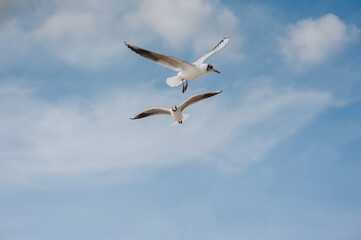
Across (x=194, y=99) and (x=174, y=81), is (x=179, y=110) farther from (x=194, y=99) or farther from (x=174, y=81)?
(x=174, y=81)

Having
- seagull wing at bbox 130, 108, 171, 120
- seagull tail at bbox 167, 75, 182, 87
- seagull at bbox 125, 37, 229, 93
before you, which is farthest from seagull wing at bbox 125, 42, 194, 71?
seagull wing at bbox 130, 108, 171, 120

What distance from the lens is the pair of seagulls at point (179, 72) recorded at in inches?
603

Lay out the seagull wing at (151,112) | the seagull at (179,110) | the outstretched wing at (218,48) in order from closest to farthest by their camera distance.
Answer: the seagull at (179,110) → the seagull wing at (151,112) → the outstretched wing at (218,48)

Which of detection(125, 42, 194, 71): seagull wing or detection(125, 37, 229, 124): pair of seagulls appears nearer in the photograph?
detection(125, 42, 194, 71): seagull wing

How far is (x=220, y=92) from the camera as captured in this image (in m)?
16.7

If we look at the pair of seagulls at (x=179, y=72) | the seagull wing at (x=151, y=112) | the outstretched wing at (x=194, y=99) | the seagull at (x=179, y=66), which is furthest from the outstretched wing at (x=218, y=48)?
the seagull wing at (x=151, y=112)

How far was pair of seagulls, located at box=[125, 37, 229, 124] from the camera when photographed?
15.3m

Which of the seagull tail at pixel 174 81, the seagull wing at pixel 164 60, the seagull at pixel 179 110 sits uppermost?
the seagull wing at pixel 164 60

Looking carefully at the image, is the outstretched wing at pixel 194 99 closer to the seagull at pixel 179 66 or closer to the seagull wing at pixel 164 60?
the seagull at pixel 179 66

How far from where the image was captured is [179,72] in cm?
1609

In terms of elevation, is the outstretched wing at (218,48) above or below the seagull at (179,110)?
above

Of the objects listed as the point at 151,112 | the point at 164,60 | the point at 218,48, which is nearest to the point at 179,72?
the point at 164,60

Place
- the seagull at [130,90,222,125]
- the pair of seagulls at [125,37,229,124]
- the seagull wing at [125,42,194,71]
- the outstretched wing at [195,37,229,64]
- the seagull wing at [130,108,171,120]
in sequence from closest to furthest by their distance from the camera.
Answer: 1. the seagull wing at [125,42,194,71]
2. the pair of seagulls at [125,37,229,124]
3. the seagull at [130,90,222,125]
4. the seagull wing at [130,108,171,120]
5. the outstretched wing at [195,37,229,64]

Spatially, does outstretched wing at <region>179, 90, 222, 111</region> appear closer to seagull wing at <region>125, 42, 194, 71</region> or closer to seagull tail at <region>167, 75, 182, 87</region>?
seagull tail at <region>167, 75, 182, 87</region>
